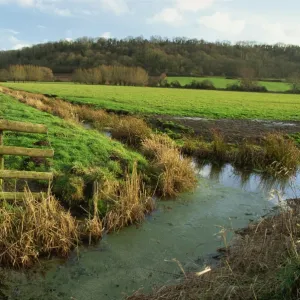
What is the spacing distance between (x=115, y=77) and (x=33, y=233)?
8926 cm

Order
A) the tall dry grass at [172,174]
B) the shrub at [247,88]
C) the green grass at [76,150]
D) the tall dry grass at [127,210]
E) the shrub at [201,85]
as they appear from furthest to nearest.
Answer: the shrub at [201,85] → the shrub at [247,88] → the green grass at [76,150] → the tall dry grass at [172,174] → the tall dry grass at [127,210]

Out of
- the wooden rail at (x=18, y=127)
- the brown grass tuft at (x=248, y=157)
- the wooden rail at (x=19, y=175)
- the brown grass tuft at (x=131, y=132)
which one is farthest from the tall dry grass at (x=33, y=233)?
the brown grass tuft at (x=131, y=132)

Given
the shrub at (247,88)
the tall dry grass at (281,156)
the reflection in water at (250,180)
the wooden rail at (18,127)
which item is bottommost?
the reflection in water at (250,180)

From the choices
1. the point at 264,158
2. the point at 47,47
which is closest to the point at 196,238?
the point at 264,158

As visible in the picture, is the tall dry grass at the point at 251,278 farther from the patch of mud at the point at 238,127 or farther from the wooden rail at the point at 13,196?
the patch of mud at the point at 238,127

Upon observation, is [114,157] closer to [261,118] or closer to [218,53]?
[261,118]

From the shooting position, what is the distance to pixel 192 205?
10.2 meters

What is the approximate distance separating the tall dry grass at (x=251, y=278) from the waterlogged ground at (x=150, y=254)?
0.53 m

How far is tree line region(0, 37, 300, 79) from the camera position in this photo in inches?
4429

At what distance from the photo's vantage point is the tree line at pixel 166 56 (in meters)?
112

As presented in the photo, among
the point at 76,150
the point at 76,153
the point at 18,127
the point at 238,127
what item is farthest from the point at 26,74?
the point at 18,127

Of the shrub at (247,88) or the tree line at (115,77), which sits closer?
the shrub at (247,88)

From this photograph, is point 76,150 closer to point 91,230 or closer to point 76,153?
point 76,153

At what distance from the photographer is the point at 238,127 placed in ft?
82.7
